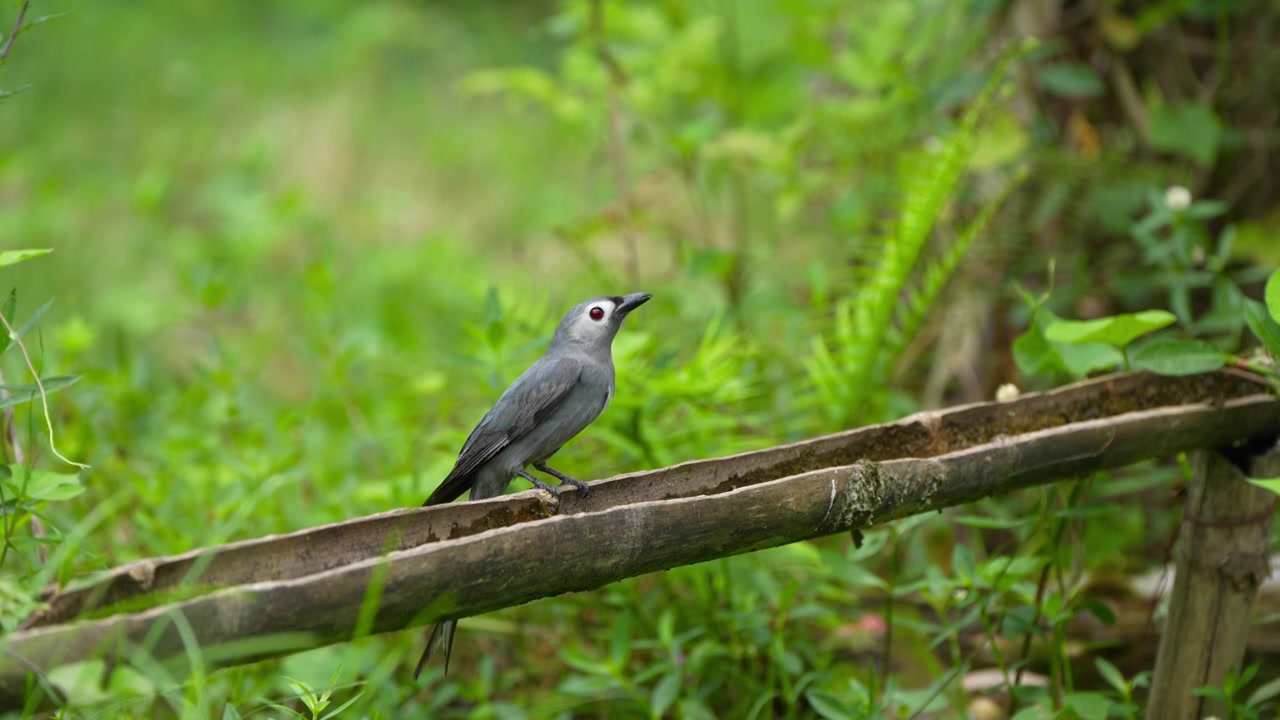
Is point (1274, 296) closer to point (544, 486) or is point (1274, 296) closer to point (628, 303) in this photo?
point (628, 303)

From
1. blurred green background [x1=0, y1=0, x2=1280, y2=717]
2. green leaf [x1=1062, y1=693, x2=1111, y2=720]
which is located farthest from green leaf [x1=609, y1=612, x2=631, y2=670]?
green leaf [x1=1062, y1=693, x2=1111, y2=720]

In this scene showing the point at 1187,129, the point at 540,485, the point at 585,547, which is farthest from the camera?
the point at 1187,129

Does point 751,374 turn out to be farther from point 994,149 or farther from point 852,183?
point 852,183

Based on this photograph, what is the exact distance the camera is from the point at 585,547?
5.45ft

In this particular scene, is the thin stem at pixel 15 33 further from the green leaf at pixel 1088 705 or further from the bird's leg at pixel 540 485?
the green leaf at pixel 1088 705

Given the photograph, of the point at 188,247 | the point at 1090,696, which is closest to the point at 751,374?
the point at 1090,696

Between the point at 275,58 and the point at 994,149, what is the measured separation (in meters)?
6.12

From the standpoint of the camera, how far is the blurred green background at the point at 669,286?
2.70 meters

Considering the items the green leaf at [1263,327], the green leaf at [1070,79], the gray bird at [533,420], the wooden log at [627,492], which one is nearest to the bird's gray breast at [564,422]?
the gray bird at [533,420]

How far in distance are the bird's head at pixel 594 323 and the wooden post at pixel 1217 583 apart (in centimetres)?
119

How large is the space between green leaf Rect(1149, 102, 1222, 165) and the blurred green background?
2 cm

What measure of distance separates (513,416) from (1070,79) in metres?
2.65

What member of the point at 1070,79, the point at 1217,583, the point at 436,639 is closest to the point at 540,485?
the point at 436,639

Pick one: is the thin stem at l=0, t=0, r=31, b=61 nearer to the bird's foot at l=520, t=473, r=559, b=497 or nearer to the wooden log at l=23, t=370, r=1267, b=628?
the wooden log at l=23, t=370, r=1267, b=628
